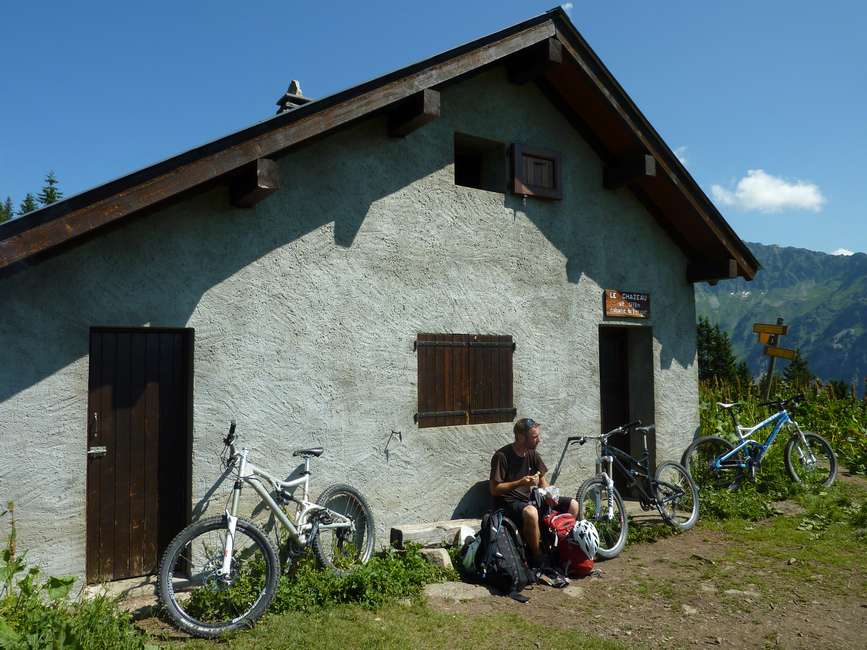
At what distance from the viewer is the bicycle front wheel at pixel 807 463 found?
9.83 meters

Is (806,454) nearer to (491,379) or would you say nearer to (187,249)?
(491,379)

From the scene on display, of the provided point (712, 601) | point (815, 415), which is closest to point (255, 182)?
point (712, 601)

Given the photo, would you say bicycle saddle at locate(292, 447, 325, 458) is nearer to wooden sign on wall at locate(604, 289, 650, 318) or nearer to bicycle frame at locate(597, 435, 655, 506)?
bicycle frame at locate(597, 435, 655, 506)

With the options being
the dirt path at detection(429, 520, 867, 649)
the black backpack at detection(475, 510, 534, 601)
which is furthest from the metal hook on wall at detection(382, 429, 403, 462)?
the dirt path at detection(429, 520, 867, 649)

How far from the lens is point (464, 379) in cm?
716

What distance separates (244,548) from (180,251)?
8.24 ft

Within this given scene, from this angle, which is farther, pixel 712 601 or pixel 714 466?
pixel 714 466

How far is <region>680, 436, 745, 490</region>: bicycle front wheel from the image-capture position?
909 cm

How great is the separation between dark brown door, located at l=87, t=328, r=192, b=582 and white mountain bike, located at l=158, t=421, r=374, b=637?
37cm

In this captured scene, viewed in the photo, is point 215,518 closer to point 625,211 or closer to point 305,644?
point 305,644

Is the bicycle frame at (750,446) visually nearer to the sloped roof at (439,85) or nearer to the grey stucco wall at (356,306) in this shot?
the grey stucco wall at (356,306)

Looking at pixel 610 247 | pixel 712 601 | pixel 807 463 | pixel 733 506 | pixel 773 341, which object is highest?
pixel 610 247

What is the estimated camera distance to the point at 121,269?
17.4ft

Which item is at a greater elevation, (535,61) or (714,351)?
(535,61)
